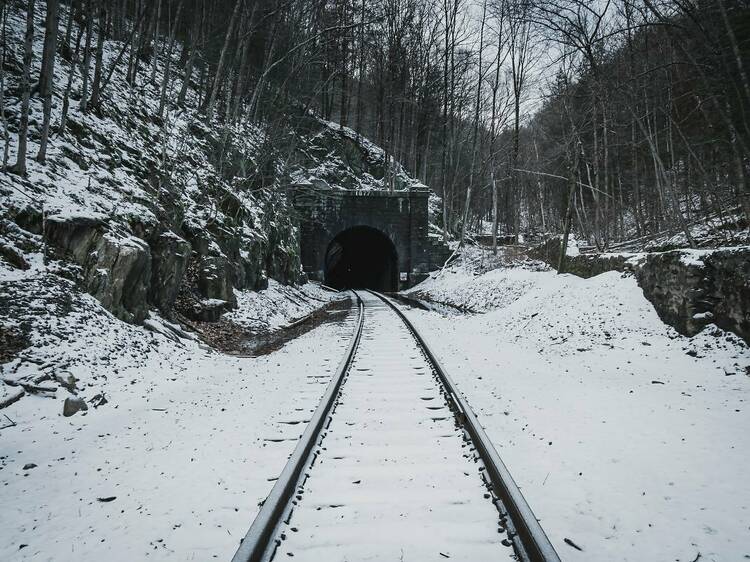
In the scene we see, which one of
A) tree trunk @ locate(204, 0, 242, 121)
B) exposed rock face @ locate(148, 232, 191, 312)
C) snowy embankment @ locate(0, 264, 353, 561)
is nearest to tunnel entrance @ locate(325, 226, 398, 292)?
tree trunk @ locate(204, 0, 242, 121)

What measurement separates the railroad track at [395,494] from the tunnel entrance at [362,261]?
23.5 meters

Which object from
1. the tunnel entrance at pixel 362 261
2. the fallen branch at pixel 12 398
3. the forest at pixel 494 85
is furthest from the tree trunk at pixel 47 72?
the tunnel entrance at pixel 362 261

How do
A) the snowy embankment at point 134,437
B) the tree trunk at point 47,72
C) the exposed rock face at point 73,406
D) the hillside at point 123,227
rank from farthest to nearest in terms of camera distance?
the tree trunk at point 47,72, the hillside at point 123,227, the exposed rock face at point 73,406, the snowy embankment at point 134,437

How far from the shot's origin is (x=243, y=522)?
2.69m

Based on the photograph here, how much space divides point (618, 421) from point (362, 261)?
38512mm

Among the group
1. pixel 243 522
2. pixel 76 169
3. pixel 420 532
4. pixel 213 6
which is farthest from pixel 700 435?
pixel 213 6

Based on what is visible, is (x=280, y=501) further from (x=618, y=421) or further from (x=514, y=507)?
(x=618, y=421)

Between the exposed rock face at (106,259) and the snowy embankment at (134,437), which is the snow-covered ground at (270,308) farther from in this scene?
the snowy embankment at (134,437)

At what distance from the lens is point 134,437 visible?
13.9 feet

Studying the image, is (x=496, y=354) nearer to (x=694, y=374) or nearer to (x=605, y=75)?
(x=694, y=374)

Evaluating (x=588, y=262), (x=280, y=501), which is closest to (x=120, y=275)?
(x=280, y=501)

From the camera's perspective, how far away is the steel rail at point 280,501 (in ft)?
7.34

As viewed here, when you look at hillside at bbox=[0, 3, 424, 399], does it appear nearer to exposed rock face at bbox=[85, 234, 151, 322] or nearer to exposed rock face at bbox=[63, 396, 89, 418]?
exposed rock face at bbox=[85, 234, 151, 322]

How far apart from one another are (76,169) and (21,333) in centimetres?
477
